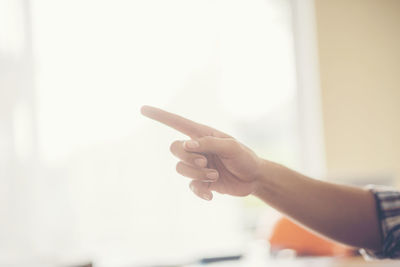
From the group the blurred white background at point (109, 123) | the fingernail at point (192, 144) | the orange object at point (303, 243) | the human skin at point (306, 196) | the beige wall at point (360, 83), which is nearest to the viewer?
the fingernail at point (192, 144)

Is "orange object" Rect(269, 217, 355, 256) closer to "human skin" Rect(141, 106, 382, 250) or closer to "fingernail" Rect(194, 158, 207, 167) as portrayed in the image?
"human skin" Rect(141, 106, 382, 250)

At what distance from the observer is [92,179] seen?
9.57 feet

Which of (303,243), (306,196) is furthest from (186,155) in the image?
(303,243)

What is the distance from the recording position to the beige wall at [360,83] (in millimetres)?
3912

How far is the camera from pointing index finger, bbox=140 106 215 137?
1.08 m

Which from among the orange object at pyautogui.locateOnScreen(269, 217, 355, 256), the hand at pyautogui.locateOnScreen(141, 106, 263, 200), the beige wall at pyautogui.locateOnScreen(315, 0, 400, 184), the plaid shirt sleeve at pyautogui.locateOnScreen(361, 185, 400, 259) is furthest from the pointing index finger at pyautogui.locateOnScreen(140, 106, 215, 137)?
the beige wall at pyautogui.locateOnScreen(315, 0, 400, 184)

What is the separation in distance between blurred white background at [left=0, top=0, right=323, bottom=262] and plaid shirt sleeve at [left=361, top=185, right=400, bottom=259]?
161 cm

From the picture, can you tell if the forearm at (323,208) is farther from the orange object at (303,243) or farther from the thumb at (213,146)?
the orange object at (303,243)

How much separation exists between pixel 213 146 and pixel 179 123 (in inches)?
4.7

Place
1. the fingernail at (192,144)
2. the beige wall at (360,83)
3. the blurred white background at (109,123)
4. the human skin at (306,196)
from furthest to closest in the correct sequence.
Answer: the beige wall at (360,83), the blurred white background at (109,123), the human skin at (306,196), the fingernail at (192,144)

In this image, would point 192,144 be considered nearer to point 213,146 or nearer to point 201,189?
point 213,146

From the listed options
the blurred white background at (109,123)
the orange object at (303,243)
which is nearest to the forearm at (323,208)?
the orange object at (303,243)

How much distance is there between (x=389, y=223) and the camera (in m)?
1.23

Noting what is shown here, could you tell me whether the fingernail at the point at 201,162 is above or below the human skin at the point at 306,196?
above
